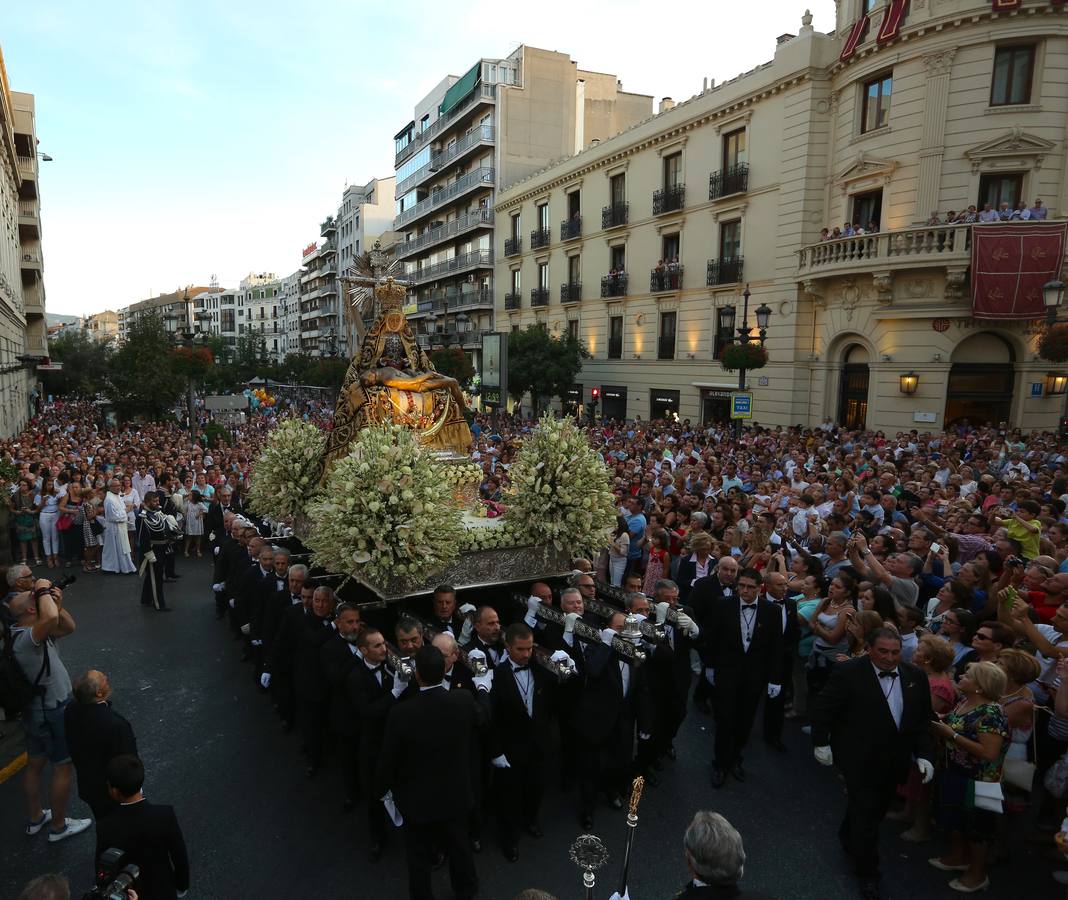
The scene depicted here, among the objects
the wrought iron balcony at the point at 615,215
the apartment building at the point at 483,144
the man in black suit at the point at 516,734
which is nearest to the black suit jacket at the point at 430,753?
the man in black suit at the point at 516,734

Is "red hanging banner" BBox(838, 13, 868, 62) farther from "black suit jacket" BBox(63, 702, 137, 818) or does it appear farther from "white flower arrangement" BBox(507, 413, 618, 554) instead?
"black suit jacket" BBox(63, 702, 137, 818)

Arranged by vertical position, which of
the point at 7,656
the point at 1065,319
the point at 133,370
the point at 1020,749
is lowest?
the point at 1020,749

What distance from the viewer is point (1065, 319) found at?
18.8 m

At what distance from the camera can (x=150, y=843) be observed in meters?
3.72

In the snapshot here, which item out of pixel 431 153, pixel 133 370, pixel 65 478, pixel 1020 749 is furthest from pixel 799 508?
pixel 431 153

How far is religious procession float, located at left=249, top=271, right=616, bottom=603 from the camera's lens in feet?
20.4

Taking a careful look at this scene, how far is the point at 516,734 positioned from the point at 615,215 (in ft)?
98.4

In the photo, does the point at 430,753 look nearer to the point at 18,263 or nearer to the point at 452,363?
the point at 452,363

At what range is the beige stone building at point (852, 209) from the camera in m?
19.0

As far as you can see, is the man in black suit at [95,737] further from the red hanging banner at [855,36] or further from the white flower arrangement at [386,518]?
the red hanging banner at [855,36]

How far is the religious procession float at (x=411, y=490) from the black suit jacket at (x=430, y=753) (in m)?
1.96

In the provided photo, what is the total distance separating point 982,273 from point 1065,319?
9.26 feet

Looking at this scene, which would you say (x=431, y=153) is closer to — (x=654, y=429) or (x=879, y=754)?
(x=654, y=429)

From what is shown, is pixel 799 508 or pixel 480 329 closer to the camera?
pixel 799 508
